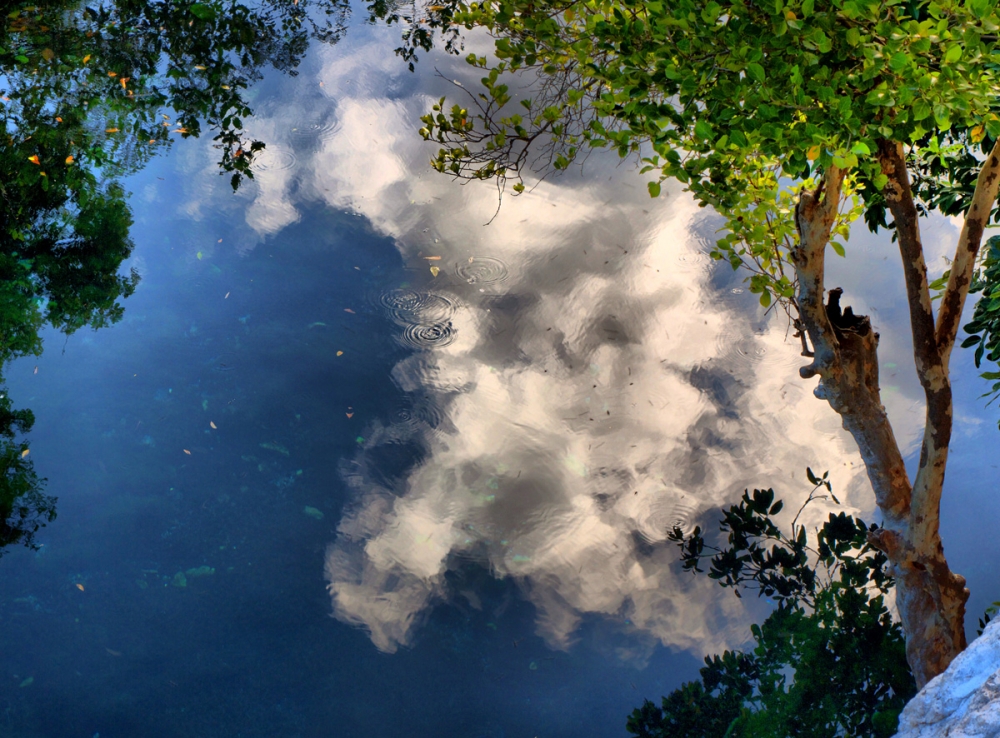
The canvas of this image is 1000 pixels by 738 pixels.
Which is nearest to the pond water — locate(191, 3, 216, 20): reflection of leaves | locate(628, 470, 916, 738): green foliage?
locate(628, 470, 916, 738): green foliage

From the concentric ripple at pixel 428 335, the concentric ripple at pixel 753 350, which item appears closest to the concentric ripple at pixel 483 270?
the concentric ripple at pixel 428 335

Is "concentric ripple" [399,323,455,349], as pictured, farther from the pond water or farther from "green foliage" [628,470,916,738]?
"green foliage" [628,470,916,738]

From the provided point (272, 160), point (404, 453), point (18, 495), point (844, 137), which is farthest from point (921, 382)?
point (272, 160)

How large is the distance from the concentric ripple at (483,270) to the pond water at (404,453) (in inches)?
0.9

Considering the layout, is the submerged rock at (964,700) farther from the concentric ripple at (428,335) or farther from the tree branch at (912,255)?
the concentric ripple at (428,335)

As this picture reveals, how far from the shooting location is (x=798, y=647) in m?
4.14

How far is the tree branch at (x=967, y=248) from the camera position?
3.28 m

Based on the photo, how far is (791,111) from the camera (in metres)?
2.78

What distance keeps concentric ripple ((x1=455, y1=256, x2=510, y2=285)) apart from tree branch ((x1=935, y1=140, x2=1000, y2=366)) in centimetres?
329

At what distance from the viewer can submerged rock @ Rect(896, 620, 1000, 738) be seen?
1928mm

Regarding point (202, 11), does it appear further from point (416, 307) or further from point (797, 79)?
point (797, 79)

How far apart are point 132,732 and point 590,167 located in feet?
19.2

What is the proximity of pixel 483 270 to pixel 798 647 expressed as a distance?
11.9 ft

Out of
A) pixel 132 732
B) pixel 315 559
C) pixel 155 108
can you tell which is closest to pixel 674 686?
pixel 315 559
